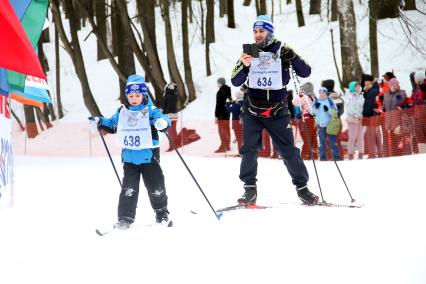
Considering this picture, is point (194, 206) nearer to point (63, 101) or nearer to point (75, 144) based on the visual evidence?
point (75, 144)

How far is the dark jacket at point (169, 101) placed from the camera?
1694cm

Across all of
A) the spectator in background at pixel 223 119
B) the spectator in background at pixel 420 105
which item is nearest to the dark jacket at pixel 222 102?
the spectator in background at pixel 223 119

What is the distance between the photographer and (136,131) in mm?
7035

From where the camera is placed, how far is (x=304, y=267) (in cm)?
479

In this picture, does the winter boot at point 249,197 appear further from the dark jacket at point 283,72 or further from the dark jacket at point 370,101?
the dark jacket at point 370,101

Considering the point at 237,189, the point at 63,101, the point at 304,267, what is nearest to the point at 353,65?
the point at 237,189

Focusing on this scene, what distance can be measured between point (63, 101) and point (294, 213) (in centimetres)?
2806

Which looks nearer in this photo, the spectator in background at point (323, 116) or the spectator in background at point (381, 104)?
the spectator in background at point (381, 104)

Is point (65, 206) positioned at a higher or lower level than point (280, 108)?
lower

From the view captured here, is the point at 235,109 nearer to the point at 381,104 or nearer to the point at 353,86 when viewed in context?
the point at 353,86

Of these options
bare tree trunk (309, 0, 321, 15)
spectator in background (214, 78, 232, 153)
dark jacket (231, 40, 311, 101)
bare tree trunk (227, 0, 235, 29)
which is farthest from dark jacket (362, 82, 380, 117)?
bare tree trunk (309, 0, 321, 15)

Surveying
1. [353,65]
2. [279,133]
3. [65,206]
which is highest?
[353,65]

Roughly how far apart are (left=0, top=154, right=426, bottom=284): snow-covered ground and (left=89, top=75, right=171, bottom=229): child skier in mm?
250

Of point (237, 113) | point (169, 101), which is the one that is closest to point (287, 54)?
point (237, 113)
